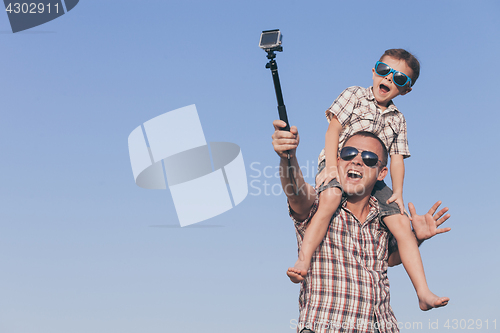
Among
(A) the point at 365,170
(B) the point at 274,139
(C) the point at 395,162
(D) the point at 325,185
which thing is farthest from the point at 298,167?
(C) the point at 395,162

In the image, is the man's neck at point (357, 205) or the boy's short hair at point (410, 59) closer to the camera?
the man's neck at point (357, 205)

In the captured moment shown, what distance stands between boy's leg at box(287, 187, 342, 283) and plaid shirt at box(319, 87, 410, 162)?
921 mm

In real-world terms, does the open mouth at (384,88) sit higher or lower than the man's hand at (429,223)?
higher

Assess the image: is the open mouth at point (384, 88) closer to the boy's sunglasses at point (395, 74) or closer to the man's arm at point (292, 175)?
the boy's sunglasses at point (395, 74)

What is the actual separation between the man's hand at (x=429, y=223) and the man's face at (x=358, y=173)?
2.80 feet

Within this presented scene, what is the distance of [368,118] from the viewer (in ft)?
24.6

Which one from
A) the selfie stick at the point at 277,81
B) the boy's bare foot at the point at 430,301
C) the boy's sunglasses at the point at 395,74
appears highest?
the boy's sunglasses at the point at 395,74

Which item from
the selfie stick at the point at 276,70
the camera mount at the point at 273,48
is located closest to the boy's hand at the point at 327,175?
the selfie stick at the point at 276,70

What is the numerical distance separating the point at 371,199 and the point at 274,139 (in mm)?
2649

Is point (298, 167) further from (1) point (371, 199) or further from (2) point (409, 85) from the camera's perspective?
(2) point (409, 85)

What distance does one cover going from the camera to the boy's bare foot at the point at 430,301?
6836 millimetres

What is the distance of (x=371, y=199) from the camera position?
753 centimetres

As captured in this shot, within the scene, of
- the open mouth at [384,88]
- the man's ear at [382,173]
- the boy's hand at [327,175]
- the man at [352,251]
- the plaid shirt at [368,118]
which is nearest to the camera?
the man at [352,251]

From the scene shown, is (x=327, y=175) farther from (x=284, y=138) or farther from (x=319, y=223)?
(x=284, y=138)
